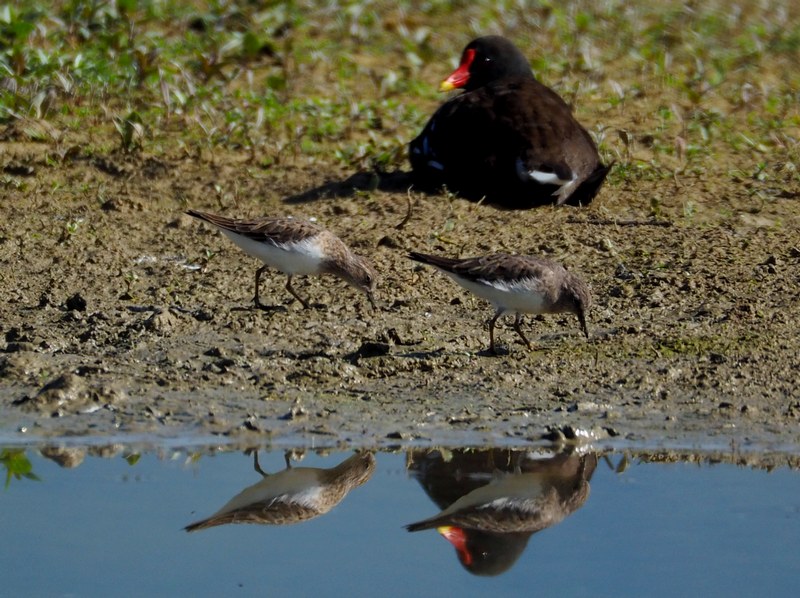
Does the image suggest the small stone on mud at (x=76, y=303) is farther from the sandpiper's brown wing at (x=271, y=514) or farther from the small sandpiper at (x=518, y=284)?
the sandpiper's brown wing at (x=271, y=514)

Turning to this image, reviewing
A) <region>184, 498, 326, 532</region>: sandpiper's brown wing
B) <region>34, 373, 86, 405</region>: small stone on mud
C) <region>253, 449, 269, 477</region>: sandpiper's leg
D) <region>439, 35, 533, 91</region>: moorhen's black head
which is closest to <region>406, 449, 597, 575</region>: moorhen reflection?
<region>184, 498, 326, 532</region>: sandpiper's brown wing

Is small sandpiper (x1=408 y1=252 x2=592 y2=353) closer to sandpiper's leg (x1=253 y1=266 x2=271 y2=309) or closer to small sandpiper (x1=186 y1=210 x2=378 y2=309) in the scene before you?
small sandpiper (x1=186 y1=210 x2=378 y2=309)

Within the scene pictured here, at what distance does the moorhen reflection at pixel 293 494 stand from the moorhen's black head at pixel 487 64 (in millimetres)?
5171

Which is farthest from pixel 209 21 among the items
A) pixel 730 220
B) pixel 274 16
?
pixel 730 220

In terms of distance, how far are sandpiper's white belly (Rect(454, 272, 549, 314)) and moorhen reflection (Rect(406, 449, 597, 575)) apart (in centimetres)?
128

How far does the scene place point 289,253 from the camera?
8000 mm

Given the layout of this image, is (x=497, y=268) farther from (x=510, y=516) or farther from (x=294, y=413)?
(x=510, y=516)

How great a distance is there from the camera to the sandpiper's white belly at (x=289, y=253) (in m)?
8.00

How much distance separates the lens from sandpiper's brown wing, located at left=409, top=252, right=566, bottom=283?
740 cm

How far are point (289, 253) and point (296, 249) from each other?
5cm

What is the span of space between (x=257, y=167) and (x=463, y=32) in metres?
4.11

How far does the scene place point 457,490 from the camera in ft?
19.3

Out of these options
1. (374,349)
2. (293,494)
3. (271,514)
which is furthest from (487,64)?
(271,514)

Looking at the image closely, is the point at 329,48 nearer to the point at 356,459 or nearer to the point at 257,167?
the point at 257,167
